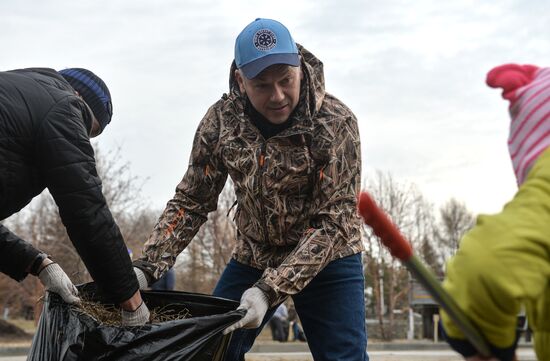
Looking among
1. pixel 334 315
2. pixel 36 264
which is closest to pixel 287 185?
pixel 334 315

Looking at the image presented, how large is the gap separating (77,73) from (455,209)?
178ft

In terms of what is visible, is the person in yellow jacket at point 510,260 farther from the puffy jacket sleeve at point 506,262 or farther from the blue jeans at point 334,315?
the blue jeans at point 334,315

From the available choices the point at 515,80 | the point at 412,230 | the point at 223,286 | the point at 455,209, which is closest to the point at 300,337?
the point at 412,230

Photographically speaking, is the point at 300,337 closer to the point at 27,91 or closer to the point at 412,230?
the point at 412,230

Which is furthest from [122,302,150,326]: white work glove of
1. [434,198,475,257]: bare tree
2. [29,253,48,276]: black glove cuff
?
[434,198,475,257]: bare tree

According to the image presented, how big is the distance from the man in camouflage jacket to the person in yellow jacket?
178cm

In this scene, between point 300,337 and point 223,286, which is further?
point 300,337

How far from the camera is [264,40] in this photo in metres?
3.41

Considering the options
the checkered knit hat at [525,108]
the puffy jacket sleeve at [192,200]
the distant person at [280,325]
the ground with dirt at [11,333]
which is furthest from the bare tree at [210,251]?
the checkered knit hat at [525,108]

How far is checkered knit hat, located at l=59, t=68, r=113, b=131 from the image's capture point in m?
3.53

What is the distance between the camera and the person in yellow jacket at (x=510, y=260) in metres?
1.41

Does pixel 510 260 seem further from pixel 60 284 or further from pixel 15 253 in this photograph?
pixel 15 253

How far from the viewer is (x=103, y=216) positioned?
3051mm

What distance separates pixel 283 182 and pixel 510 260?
2.18 meters
